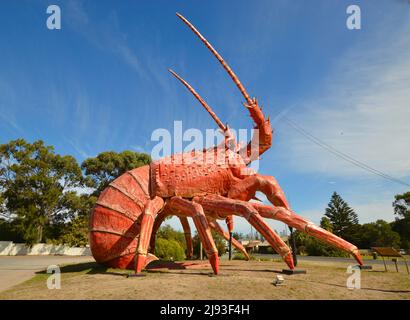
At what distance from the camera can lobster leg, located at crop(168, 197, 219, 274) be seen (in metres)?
10.3

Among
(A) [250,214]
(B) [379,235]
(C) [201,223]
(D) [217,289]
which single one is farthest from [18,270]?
(B) [379,235]

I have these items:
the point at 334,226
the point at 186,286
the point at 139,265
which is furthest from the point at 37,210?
the point at 334,226

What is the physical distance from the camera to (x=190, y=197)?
12.7m

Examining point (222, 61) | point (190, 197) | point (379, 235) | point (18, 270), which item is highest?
point (222, 61)

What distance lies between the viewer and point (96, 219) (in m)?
12.2

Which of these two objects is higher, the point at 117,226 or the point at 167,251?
the point at 117,226

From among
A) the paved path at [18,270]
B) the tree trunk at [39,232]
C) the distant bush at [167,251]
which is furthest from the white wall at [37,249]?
the distant bush at [167,251]

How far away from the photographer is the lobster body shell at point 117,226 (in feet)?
39.1

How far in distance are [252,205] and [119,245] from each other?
5.60m

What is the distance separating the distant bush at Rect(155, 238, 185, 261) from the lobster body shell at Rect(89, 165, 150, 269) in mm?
9006

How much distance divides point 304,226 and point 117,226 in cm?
724

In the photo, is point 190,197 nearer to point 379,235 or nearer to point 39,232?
point 39,232

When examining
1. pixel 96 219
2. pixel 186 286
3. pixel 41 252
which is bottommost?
pixel 41 252
